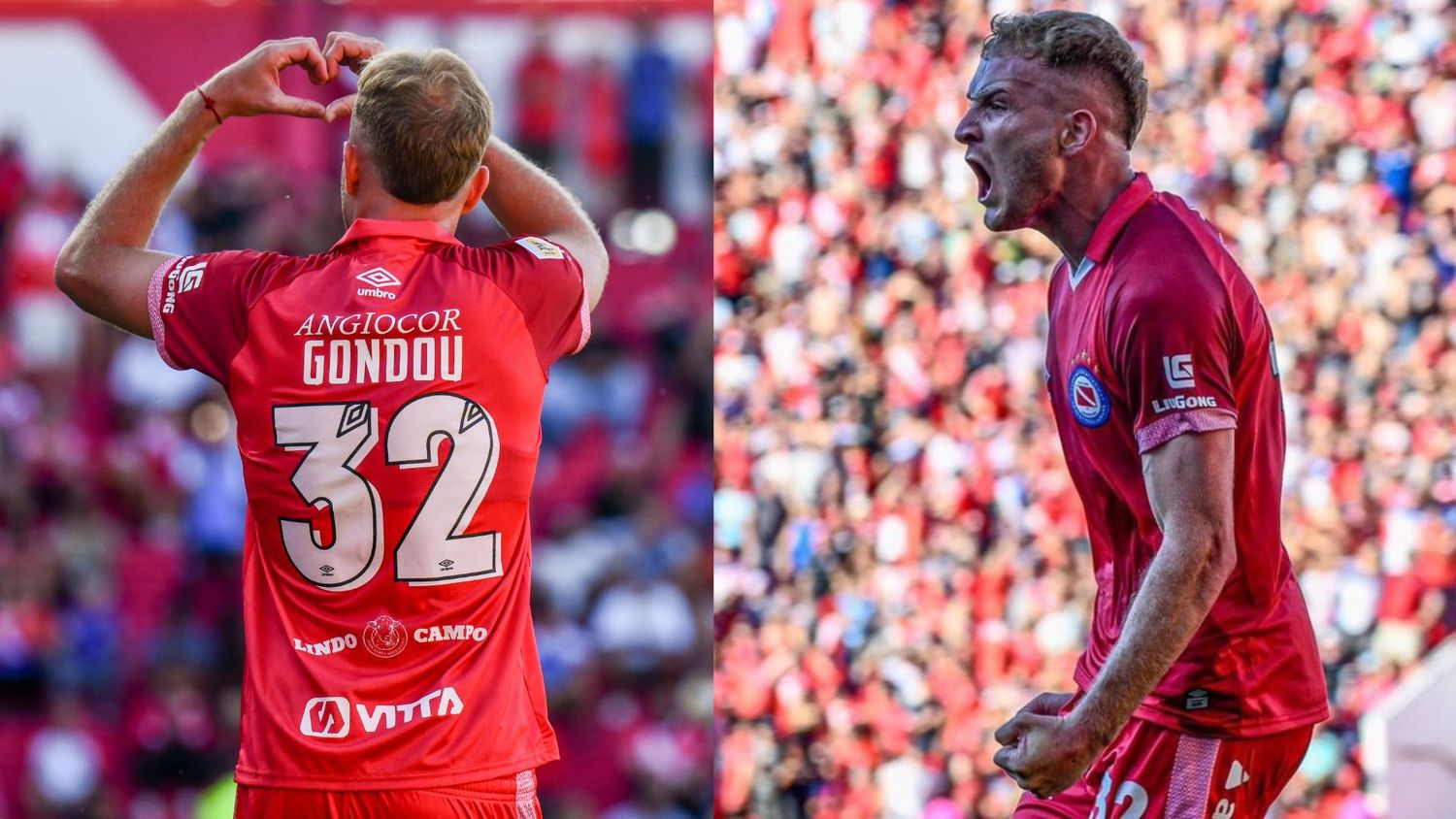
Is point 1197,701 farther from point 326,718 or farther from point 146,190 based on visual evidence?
point 146,190

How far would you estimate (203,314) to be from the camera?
5.43 ft

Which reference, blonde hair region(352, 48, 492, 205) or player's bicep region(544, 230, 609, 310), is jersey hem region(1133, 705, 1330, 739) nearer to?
player's bicep region(544, 230, 609, 310)

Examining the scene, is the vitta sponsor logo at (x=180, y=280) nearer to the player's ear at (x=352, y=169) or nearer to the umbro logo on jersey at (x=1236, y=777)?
the player's ear at (x=352, y=169)

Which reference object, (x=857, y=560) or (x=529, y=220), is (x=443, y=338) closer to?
(x=529, y=220)

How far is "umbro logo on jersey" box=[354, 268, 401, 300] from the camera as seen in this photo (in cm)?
165

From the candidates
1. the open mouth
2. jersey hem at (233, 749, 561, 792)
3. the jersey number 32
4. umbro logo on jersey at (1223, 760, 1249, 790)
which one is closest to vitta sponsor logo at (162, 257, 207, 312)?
the jersey number 32

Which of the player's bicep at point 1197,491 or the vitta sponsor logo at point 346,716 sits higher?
the player's bicep at point 1197,491

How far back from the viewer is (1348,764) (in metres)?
4.54

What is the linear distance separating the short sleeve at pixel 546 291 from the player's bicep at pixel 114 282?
390 millimetres

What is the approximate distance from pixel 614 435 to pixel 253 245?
1.26 metres

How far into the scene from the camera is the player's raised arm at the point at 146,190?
169 cm

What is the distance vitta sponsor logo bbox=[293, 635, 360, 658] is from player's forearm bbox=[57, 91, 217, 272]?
479 mm

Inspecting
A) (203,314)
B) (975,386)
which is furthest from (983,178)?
(975,386)

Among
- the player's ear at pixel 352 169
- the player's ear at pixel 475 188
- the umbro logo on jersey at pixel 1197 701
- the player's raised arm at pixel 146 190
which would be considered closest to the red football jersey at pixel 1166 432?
the umbro logo on jersey at pixel 1197 701
